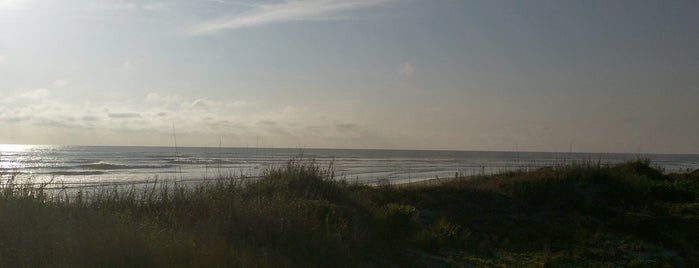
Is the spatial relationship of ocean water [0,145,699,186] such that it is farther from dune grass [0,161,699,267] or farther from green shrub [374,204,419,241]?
green shrub [374,204,419,241]

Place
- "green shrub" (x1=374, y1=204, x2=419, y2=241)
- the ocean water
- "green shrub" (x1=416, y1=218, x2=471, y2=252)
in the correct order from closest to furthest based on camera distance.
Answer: "green shrub" (x1=416, y1=218, x2=471, y2=252), "green shrub" (x1=374, y1=204, x2=419, y2=241), the ocean water

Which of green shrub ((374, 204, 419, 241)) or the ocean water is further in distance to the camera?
the ocean water

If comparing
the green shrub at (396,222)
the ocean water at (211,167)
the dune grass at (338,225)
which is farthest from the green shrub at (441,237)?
the ocean water at (211,167)

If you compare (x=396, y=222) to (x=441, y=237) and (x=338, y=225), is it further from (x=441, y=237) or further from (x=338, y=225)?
(x=338, y=225)

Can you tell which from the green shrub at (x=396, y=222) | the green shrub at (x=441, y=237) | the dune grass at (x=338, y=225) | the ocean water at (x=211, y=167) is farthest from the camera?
the ocean water at (x=211, y=167)

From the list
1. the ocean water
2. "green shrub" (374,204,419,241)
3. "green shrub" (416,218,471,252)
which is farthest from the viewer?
the ocean water

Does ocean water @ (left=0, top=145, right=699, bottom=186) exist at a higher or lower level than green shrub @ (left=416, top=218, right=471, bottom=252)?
higher

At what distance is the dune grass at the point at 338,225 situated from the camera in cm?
618

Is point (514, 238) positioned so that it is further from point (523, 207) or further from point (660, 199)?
point (660, 199)

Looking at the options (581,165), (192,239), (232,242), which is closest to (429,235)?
(232,242)

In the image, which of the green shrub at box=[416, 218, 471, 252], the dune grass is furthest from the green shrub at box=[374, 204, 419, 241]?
the green shrub at box=[416, 218, 471, 252]

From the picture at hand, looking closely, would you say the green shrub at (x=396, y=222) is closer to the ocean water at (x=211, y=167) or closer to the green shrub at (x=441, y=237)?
the green shrub at (x=441, y=237)

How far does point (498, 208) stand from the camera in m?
13.4

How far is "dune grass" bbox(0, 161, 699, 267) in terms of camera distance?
6176 mm
